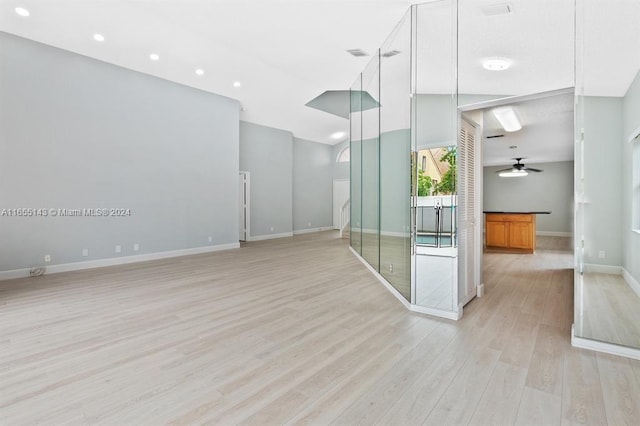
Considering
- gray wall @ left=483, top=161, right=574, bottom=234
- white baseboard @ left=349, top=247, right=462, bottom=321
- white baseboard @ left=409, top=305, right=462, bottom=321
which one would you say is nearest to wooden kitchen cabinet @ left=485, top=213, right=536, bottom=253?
white baseboard @ left=349, top=247, right=462, bottom=321

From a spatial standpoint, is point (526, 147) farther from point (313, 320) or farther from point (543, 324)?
point (313, 320)

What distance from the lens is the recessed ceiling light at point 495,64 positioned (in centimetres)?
348

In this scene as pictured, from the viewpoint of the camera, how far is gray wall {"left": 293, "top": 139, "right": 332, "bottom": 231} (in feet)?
38.8

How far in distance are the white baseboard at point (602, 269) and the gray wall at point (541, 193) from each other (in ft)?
37.6

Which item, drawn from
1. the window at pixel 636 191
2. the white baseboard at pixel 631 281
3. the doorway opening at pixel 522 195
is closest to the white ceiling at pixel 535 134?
the doorway opening at pixel 522 195

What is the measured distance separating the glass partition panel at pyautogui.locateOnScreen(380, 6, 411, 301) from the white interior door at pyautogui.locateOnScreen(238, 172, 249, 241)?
5.70 meters

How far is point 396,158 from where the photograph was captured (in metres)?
4.46

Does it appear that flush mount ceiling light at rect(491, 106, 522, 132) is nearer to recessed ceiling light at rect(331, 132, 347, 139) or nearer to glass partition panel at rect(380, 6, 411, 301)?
glass partition panel at rect(380, 6, 411, 301)

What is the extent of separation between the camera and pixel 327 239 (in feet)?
33.2

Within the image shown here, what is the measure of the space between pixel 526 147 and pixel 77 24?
439 inches

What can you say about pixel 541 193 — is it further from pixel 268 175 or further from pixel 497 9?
pixel 497 9

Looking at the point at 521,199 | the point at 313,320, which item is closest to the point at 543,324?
the point at 313,320

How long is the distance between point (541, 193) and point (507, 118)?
8.70 meters

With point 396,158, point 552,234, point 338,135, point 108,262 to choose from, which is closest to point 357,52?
point 396,158
